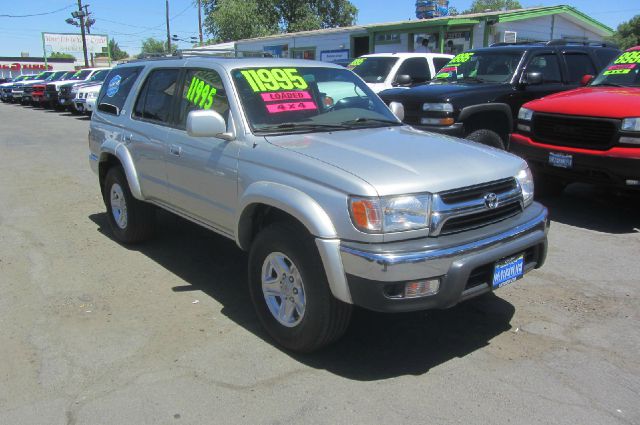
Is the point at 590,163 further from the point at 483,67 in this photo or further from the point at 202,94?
the point at 202,94

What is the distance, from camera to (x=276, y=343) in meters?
3.67

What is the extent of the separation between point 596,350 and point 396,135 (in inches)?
76.8

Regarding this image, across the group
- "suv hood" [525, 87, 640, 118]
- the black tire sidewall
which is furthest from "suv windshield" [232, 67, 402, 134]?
"suv hood" [525, 87, 640, 118]

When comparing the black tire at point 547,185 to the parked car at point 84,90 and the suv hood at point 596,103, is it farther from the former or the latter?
the parked car at point 84,90

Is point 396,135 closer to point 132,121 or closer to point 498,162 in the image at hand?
point 498,162

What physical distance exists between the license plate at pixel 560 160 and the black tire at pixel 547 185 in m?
0.79

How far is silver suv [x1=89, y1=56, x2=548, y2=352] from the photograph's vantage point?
119 inches

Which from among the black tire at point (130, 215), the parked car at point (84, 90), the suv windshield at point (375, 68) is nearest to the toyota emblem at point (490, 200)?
the black tire at point (130, 215)

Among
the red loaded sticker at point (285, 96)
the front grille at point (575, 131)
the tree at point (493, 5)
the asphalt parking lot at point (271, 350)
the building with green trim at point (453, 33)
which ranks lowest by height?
the asphalt parking lot at point (271, 350)

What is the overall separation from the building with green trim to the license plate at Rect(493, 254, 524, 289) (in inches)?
670

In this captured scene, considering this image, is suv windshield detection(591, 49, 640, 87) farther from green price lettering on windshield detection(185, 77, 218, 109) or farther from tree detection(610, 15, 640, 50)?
tree detection(610, 15, 640, 50)

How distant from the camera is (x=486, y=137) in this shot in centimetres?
766

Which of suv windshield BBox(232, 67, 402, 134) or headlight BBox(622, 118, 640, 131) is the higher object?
suv windshield BBox(232, 67, 402, 134)

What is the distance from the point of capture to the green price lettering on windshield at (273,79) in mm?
4172
